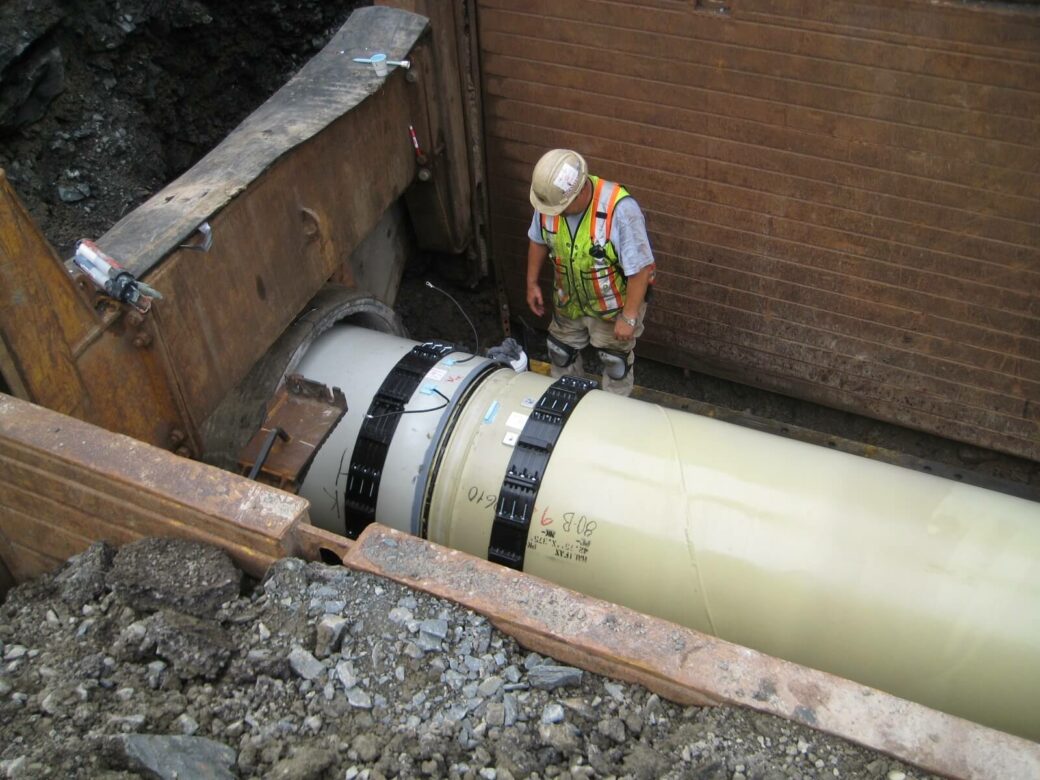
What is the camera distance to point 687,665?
224 cm

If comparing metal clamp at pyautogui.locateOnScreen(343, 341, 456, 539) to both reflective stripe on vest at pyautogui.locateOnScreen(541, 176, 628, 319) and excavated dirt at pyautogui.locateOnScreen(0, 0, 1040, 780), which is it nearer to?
reflective stripe on vest at pyautogui.locateOnScreen(541, 176, 628, 319)

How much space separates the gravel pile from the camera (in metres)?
2.12

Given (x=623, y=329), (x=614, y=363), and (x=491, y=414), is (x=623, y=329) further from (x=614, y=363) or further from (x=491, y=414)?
(x=491, y=414)

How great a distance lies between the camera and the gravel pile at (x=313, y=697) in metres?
2.12

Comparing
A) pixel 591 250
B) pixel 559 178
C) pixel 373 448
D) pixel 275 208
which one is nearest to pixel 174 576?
pixel 373 448

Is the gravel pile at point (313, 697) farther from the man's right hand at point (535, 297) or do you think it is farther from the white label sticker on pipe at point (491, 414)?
the man's right hand at point (535, 297)

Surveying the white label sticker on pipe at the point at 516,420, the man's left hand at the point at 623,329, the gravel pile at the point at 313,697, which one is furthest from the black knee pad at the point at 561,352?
the gravel pile at the point at 313,697

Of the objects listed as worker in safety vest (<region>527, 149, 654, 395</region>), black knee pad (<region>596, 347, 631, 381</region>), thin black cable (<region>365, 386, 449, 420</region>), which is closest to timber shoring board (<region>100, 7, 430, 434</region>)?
thin black cable (<region>365, 386, 449, 420</region>)

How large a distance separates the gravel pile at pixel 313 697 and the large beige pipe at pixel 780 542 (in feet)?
3.01

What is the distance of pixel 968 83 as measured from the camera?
3809 mm

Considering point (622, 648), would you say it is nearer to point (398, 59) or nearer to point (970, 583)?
point (970, 583)

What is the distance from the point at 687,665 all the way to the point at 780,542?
0.97 m

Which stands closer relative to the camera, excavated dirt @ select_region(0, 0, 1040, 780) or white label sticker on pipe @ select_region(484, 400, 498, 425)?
excavated dirt @ select_region(0, 0, 1040, 780)

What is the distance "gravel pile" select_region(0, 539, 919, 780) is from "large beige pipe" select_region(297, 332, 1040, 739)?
92 cm
